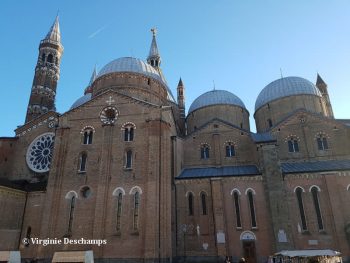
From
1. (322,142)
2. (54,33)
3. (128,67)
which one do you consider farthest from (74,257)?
(54,33)

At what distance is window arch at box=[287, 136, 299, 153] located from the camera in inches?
1155

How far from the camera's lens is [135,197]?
23.8 metres

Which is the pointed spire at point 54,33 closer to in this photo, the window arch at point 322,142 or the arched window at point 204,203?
the arched window at point 204,203

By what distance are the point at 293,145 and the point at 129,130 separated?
16.3 meters

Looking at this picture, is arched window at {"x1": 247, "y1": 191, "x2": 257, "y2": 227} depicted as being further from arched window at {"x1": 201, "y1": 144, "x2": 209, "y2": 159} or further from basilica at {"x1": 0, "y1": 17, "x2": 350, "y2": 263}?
arched window at {"x1": 201, "y1": 144, "x2": 209, "y2": 159}

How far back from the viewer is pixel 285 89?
35.4 m

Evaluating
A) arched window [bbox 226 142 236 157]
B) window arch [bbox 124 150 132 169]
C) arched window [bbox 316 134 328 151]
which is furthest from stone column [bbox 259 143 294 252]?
window arch [bbox 124 150 132 169]

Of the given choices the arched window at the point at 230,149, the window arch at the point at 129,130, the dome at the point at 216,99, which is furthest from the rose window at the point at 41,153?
the arched window at the point at 230,149

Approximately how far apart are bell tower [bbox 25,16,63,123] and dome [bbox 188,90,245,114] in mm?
19978

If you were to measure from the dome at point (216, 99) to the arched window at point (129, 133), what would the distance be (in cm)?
1394

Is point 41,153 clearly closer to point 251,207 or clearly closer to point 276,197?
point 251,207

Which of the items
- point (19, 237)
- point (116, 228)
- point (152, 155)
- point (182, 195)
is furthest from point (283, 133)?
point (19, 237)

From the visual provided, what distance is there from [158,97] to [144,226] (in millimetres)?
15144

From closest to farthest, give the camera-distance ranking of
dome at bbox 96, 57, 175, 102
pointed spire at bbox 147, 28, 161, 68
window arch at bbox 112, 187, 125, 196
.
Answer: window arch at bbox 112, 187, 125, 196 < dome at bbox 96, 57, 175, 102 < pointed spire at bbox 147, 28, 161, 68
